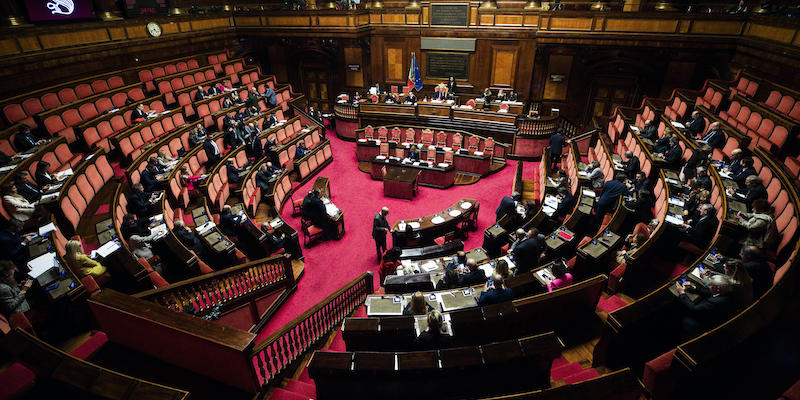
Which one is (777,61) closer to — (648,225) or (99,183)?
(648,225)

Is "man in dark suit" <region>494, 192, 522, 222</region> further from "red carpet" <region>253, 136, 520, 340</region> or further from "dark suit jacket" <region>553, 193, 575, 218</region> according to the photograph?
"red carpet" <region>253, 136, 520, 340</region>

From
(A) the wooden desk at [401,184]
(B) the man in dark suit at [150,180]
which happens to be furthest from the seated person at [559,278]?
(B) the man in dark suit at [150,180]

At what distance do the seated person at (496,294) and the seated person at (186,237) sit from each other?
4.89 metres

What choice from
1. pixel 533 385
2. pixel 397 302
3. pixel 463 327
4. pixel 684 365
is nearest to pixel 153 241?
pixel 397 302

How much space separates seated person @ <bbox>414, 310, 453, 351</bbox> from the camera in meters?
3.94

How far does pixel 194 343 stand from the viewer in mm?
3432

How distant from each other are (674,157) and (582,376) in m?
5.51

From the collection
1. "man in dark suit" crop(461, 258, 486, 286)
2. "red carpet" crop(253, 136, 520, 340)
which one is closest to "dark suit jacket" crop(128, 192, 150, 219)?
"red carpet" crop(253, 136, 520, 340)

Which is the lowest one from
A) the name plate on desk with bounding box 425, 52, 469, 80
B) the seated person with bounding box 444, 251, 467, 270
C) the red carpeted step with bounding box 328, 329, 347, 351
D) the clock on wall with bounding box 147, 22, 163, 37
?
the red carpeted step with bounding box 328, 329, 347, 351

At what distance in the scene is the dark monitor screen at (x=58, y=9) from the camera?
9.23 metres

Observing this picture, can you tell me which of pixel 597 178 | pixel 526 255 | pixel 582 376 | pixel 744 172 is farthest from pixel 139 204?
pixel 744 172

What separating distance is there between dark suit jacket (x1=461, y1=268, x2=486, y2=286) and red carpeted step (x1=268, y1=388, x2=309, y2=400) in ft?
8.39

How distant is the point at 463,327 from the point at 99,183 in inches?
314

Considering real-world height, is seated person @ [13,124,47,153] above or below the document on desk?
above
